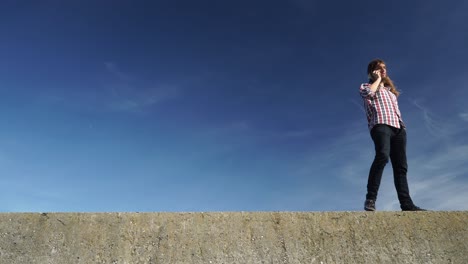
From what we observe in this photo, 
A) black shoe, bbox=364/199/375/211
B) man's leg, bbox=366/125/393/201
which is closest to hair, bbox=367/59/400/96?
man's leg, bbox=366/125/393/201

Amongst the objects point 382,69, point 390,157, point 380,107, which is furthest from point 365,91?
point 390,157

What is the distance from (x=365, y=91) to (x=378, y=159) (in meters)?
0.90

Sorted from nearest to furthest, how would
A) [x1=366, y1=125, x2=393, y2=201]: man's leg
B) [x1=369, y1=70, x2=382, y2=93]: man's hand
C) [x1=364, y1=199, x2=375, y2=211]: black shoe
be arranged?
[x1=364, y1=199, x2=375, y2=211]: black shoe, [x1=366, y1=125, x2=393, y2=201]: man's leg, [x1=369, y1=70, x2=382, y2=93]: man's hand

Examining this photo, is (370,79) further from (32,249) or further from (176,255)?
(32,249)

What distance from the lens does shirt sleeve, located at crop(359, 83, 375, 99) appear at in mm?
5270

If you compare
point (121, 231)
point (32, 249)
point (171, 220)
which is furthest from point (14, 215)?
point (171, 220)

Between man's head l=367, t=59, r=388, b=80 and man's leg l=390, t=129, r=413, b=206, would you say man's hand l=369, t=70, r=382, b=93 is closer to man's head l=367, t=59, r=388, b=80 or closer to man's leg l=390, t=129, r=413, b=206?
man's head l=367, t=59, r=388, b=80

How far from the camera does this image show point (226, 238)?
12.7 ft

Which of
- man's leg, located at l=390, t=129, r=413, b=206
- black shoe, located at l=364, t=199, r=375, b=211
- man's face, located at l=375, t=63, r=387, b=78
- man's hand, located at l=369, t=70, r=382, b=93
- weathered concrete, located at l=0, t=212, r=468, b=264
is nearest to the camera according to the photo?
weathered concrete, located at l=0, t=212, r=468, b=264

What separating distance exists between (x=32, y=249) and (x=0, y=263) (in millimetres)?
280

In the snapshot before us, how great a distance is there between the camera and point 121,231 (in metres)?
3.85

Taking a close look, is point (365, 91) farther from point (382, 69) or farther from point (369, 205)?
point (369, 205)

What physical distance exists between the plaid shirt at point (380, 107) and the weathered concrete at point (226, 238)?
1.47 meters

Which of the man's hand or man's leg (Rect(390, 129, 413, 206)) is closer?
man's leg (Rect(390, 129, 413, 206))
